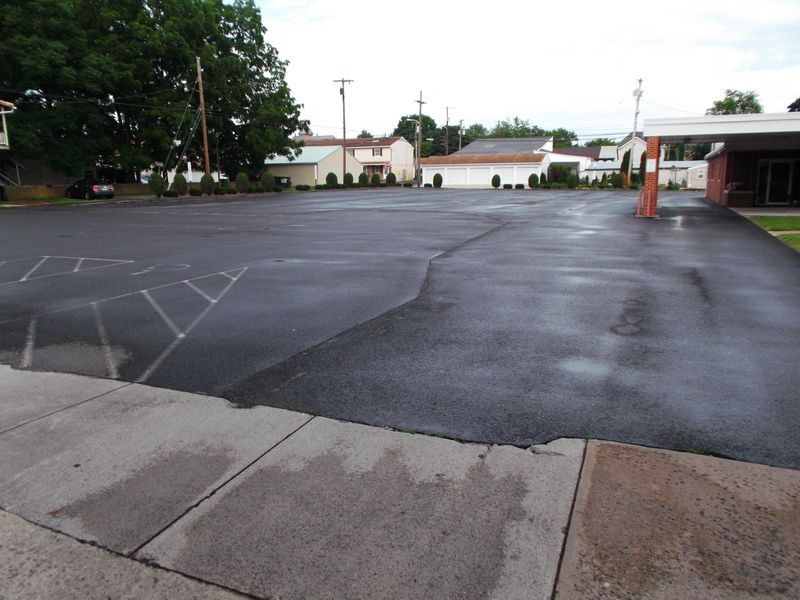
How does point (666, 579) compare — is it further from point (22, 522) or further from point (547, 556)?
point (22, 522)

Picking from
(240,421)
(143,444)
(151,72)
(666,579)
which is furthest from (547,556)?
(151,72)

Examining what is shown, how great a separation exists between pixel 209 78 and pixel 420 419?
54.0 meters

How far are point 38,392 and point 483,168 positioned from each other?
220ft

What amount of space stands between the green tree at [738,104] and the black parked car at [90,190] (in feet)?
269

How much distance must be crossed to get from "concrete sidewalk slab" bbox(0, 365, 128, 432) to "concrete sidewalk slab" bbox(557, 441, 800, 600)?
433cm

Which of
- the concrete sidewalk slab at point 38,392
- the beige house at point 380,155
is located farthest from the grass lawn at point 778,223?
the beige house at point 380,155

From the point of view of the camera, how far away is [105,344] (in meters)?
6.86

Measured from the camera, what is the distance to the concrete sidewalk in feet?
9.57

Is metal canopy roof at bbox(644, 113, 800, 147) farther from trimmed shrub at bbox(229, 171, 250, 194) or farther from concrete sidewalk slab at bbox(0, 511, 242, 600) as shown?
trimmed shrub at bbox(229, 171, 250, 194)

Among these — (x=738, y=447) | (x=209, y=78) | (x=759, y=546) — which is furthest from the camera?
(x=209, y=78)

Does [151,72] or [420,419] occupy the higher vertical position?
[151,72]

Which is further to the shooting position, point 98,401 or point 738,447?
point 98,401

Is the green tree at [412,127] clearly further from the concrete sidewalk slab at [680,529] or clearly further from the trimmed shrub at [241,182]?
the concrete sidewalk slab at [680,529]

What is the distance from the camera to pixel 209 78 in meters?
51.8
